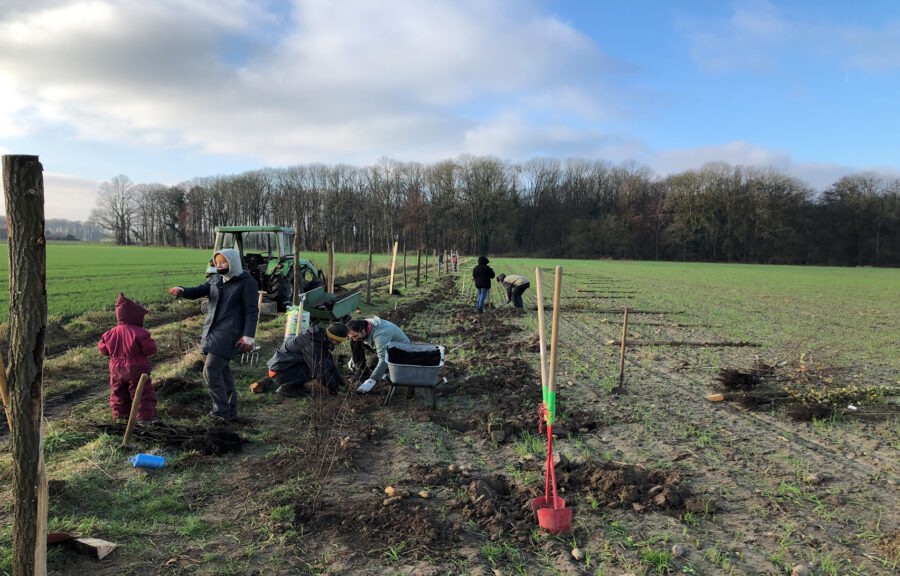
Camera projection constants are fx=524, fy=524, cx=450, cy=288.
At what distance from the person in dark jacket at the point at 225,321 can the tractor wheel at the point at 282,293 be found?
23.3ft

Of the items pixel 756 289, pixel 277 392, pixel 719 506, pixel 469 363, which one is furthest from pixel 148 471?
pixel 756 289

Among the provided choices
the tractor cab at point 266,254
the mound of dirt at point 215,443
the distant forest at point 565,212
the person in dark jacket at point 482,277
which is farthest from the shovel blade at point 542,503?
the distant forest at point 565,212

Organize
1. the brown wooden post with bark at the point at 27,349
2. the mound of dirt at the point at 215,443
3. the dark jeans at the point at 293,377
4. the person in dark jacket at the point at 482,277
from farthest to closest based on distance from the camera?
the person in dark jacket at the point at 482,277
the dark jeans at the point at 293,377
the mound of dirt at the point at 215,443
the brown wooden post with bark at the point at 27,349

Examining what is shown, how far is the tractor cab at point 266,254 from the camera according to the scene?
12.8 metres

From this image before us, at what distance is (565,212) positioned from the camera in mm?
77750

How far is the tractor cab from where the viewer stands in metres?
12.8

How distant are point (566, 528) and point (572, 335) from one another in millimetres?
8148

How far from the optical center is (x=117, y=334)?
16.8 ft

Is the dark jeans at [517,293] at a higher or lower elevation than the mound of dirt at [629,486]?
higher

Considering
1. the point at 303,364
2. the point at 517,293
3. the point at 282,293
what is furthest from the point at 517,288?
the point at 303,364

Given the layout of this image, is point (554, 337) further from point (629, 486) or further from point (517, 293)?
point (517, 293)

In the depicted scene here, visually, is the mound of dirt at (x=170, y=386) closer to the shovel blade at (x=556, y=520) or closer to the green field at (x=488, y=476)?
the green field at (x=488, y=476)

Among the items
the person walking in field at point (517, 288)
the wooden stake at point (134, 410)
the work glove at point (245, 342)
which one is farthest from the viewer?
the person walking in field at point (517, 288)

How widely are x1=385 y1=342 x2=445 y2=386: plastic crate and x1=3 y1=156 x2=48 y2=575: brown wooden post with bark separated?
3.93 m
